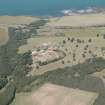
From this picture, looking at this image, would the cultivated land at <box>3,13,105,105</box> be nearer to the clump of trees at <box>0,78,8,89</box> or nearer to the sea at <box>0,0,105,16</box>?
the clump of trees at <box>0,78,8,89</box>

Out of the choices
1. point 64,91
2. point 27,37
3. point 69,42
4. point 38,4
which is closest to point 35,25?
point 27,37

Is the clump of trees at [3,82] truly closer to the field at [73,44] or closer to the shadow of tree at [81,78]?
the shadow of tree at [81,78]

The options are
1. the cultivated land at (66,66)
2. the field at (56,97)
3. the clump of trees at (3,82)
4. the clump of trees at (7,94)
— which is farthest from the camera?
the clump of trees at (3,82)

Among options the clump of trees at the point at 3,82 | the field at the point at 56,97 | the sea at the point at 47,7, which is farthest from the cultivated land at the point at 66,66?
the sea at the point at 47,7

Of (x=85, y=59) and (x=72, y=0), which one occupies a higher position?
(x=72, y=0)

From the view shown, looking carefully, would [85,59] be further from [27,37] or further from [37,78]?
[27,37]

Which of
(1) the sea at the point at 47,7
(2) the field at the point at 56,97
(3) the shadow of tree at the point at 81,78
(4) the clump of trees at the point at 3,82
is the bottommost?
(2) the field at the point at 56,97
